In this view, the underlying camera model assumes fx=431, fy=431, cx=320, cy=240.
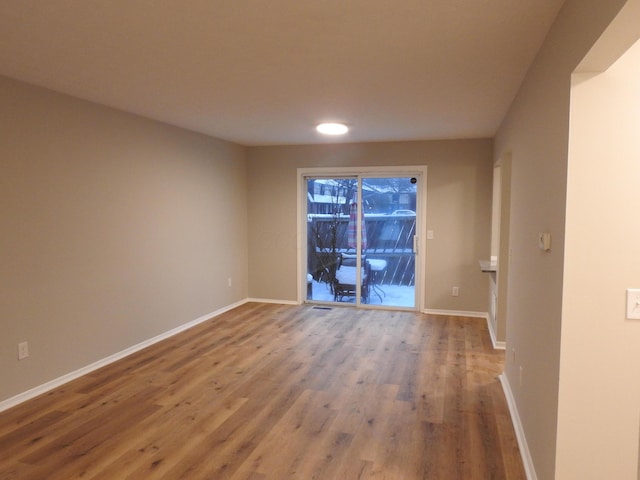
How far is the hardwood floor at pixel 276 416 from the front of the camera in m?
2.38

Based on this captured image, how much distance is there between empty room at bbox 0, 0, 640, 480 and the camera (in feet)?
5.38

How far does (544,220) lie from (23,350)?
11.6ft

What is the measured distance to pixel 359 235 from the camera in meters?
6.10

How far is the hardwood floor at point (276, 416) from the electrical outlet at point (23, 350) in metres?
0.34

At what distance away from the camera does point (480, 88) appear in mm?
3203

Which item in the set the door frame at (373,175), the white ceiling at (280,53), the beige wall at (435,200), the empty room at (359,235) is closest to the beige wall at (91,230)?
the empty room at (359,235)

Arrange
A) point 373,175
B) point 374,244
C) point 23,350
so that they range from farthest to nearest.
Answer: point 374,244, point 373,175, point 23,350

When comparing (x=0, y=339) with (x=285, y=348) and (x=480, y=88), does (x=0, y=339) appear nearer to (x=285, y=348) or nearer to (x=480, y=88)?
(x=285, y=348)

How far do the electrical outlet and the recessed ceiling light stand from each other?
326cm

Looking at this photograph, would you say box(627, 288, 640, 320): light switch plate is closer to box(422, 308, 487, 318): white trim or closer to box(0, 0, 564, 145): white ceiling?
box(0, 0, 564, 145): white ceiling

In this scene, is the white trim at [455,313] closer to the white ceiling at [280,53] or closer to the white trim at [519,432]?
the white trim at [519,432]

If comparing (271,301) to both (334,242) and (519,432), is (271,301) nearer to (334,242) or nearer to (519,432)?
(334,242)

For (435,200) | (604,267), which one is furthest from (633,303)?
(435,200)

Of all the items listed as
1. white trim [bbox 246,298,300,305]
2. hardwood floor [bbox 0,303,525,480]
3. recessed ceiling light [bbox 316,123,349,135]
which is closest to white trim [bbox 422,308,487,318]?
hardwood floor [bbox 0,303,525,480]
